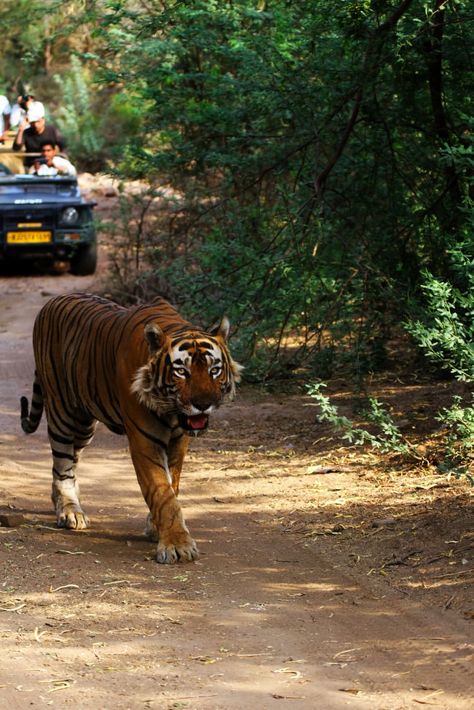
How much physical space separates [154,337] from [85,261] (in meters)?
12.1

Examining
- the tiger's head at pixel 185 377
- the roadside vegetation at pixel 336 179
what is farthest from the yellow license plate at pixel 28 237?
the tiger's head at pixel 185 377

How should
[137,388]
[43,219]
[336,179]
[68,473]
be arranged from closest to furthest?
[137,388], [68,473], [336,179], [43,219]

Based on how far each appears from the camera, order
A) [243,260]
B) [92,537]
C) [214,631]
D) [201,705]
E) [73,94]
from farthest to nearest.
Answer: [73,94]
[243,260]
[92,537]
[214,631]
[201,705]

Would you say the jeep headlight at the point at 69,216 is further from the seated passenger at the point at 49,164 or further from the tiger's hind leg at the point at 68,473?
the tiger's hind leg at the point at 68,473

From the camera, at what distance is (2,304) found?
16.2m

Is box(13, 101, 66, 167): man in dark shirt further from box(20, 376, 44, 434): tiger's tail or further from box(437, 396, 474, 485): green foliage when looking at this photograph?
box(437, 396, 474, 485): green foliage

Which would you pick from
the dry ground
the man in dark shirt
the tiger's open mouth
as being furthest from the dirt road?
the man in dark shirt

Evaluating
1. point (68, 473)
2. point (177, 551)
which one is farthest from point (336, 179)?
point (177, 551)

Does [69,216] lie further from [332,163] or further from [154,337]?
[154,337]

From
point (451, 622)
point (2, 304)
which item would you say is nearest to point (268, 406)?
point (451, 622)

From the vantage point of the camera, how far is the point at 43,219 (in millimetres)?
17234

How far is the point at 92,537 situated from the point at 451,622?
7.73ft

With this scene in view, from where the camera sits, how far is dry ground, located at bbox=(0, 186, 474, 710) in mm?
4516

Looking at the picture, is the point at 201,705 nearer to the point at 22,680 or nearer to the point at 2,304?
the point at 22,680
